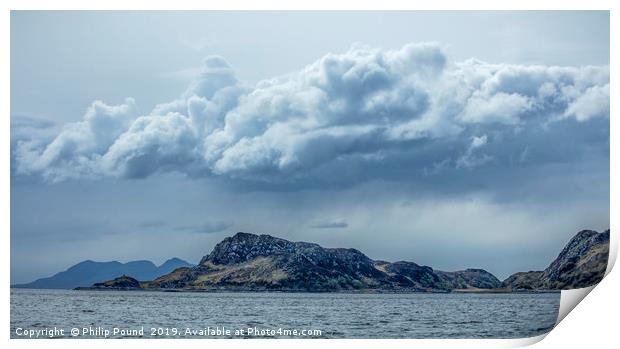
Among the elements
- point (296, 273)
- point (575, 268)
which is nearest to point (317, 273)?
Answer: point (296, 273)

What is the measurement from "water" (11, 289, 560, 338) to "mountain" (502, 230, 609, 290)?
3.41ft

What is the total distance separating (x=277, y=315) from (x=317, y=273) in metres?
23.3

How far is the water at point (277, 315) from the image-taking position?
36562 millimetres

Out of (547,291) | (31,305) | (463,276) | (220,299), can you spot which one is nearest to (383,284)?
(463,276)

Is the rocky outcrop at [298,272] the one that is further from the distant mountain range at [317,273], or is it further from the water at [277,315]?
the water at [277,315]

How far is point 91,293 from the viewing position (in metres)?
48.2

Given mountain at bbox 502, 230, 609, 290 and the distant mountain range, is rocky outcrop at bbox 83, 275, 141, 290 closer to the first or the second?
the distant mountain range

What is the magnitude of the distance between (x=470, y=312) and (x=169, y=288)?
18.1m

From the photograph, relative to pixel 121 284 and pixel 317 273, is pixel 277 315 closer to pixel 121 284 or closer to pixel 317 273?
pixel 121 284

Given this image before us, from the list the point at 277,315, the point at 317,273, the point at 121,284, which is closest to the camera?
the point at 277,315

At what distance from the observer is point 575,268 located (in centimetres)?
3906

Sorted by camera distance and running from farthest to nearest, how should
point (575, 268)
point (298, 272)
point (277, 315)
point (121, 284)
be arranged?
point (298, 272)
point (121, 284)
point (277, 315)
point (575, 268)

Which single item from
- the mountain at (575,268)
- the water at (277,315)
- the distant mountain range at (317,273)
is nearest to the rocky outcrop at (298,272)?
the distant mountain range at (317,273)

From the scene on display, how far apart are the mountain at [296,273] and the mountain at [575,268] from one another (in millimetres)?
5133
